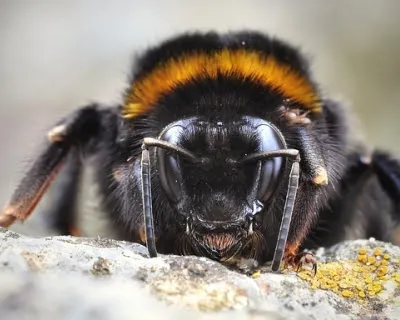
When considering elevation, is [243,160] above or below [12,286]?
above

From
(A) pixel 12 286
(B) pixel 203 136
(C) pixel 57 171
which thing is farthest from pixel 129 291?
(C) pixel 57 171

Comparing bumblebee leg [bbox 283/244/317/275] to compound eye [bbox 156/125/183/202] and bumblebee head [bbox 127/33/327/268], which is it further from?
compound eye [bbox 156/125/183/202]

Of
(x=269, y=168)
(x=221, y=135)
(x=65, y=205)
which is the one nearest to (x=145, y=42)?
(x=65, y=205)

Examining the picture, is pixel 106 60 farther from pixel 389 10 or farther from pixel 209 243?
pixel 209 243

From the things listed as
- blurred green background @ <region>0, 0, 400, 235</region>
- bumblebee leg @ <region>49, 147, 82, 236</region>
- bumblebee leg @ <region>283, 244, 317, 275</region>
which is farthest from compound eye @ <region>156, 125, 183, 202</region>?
blurred green background @ <region>0, 0, 400, 235</region>

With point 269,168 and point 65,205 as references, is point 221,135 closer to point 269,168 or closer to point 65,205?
point 269,168

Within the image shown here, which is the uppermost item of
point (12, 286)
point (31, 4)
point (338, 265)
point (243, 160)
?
point (31, 4)

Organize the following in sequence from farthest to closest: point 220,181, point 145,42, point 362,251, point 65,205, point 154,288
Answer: point 145,42 → point 65,205 → point 362,251 → point 220,181 → point 154,288
